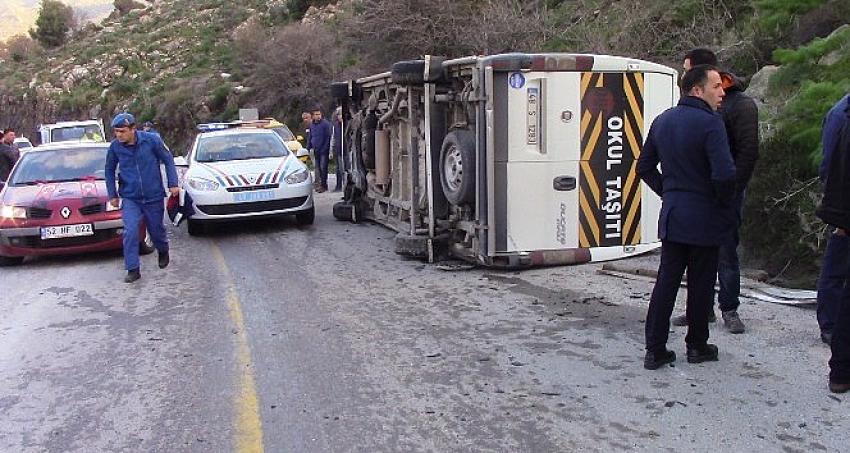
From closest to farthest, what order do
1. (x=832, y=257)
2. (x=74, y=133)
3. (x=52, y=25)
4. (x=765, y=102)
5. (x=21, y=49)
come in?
1. (x=832, y=257)
2. (x=765, y=102)
3. (x=74, y=133)
4. (x=52, y=25)
5. (x=21, y=49)

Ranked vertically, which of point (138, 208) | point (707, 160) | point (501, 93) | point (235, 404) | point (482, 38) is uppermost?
point (482, 38)

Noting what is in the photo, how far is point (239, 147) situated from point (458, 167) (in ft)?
17.1

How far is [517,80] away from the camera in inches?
309

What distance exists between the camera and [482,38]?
20.1 meters

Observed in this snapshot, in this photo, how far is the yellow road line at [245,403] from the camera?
4297 millimetres

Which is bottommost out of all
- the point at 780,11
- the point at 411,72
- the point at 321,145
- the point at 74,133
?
the point at 321,145

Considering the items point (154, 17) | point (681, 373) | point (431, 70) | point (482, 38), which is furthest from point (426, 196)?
point (154, 17)

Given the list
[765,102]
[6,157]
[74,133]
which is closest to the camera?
[765,102]

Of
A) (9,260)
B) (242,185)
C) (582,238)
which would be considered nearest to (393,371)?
(582,238)

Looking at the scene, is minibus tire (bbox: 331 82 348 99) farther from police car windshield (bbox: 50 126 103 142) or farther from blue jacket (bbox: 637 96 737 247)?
police car windshield (bbox: 50 126 103 142)

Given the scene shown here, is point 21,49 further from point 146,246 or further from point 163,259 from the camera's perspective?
point 163,259

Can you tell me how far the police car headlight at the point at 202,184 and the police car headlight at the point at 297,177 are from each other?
96 centimetres

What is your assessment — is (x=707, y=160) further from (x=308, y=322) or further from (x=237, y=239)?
(x=237, y=239)

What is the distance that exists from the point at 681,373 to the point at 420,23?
1883cm
